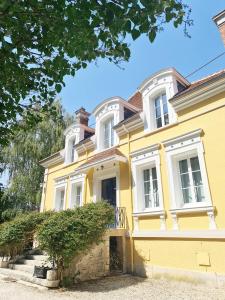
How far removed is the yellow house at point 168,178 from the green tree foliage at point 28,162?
315 inches

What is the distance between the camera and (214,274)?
659 cm

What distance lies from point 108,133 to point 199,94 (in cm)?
525

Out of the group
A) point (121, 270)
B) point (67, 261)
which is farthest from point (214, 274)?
point (67, 261)

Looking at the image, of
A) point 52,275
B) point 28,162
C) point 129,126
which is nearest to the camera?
point 52,275

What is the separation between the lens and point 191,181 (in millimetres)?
8023

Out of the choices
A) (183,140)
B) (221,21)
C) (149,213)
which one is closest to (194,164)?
(183,140)

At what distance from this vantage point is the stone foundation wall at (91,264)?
24.2 feet

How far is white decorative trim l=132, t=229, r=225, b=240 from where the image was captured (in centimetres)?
681

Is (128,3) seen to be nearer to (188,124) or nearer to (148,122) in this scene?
(188,124)

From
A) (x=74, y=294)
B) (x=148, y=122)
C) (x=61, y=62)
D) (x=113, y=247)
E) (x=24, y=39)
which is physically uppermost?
(x=148, y=122)

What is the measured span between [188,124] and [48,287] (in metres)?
6.76

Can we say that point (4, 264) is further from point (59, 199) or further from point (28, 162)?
point (28, 162)

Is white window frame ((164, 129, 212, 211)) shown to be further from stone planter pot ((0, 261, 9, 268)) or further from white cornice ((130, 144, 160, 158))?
stone planter pot ((0, 261, 9, 268))

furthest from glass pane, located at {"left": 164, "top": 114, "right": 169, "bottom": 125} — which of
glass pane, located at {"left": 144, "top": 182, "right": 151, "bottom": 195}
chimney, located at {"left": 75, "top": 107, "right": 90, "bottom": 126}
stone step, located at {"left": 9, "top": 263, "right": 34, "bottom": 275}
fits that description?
stone step, located at {"left": 9, "top": 263, "right": 34, "bottom": 275}
